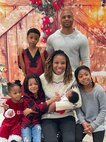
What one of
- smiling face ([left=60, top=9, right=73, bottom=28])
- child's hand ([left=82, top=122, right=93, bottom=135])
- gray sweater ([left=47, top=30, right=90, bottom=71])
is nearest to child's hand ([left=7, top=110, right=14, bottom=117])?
child's hand ([left=82, top=122, right=93, bottom=135])

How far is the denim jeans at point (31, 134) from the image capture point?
221 cm

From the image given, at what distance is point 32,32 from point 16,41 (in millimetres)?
2318

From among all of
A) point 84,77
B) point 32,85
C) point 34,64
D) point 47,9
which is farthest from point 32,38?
point 47,9

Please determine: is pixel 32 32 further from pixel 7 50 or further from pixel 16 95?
pixel 7 50

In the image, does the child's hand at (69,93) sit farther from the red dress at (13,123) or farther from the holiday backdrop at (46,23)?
the holiday backdrop at (46,23)

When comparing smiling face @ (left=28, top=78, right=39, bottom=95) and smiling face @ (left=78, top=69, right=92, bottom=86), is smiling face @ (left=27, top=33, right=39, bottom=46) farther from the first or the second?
smiling face @ (left=78, top=69, right=92, bottom=86)

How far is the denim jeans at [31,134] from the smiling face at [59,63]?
455mm

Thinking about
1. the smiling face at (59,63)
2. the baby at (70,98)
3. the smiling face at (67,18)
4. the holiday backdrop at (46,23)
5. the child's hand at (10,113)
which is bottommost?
the child's hand at (10,113)

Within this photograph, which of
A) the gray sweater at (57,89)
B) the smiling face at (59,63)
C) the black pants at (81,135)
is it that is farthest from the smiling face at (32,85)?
the black pants at (81,135)

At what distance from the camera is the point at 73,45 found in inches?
99.7

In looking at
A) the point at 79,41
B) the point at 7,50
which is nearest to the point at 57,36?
the point at 79,41

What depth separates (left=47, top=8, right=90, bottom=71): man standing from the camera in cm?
254

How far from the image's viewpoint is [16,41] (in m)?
4.83

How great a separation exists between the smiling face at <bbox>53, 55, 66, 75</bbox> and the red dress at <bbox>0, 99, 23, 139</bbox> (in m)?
0.40
